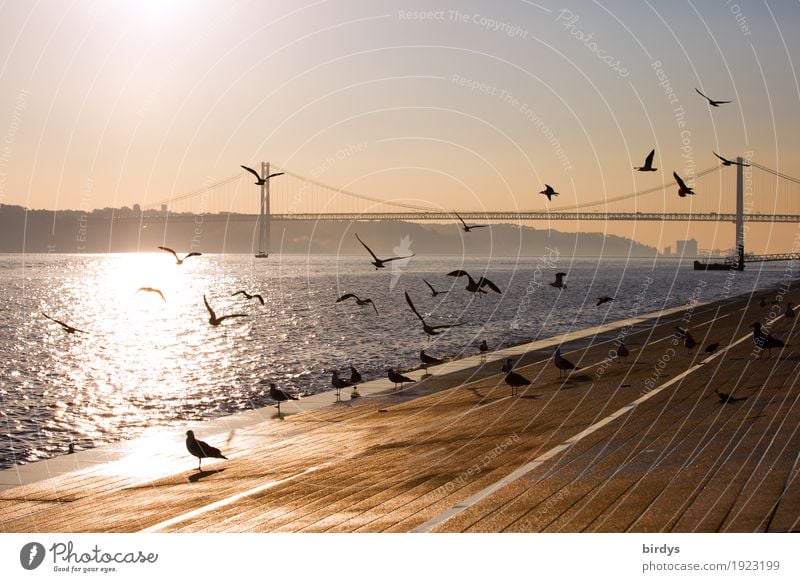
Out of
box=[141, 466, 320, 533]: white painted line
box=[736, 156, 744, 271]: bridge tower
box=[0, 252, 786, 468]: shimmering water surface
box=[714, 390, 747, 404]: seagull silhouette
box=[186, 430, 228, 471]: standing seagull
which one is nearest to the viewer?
box=[141, 466, 320, 533]: white painted line

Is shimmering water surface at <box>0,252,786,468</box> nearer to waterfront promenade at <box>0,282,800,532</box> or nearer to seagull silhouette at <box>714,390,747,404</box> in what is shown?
waterfront promenade at <box>0,282,800,532</box>

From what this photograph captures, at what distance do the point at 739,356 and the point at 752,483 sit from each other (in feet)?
53.7

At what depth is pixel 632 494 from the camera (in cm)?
1094

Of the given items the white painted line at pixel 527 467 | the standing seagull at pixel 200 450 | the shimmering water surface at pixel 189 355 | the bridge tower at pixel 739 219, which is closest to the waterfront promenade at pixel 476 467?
the white painted line at pixel 527 467

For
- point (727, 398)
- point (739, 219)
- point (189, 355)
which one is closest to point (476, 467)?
point (727, 398)

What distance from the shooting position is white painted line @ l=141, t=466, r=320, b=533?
1140 cm

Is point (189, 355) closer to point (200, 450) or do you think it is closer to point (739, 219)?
point (200, 450)

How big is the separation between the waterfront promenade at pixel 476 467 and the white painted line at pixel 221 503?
0.05 metres

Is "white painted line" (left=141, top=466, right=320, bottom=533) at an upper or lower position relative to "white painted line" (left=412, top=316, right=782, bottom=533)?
lower

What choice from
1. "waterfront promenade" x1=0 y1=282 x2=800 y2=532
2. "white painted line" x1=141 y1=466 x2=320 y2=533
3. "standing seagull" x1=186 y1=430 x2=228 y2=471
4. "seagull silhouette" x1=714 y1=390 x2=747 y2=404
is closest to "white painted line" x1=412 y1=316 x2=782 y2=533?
"waterfront promenade" x1=0 y1=282 x2=800 y2=532

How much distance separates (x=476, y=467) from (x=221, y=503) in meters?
3.67

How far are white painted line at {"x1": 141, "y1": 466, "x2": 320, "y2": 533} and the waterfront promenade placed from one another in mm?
50
